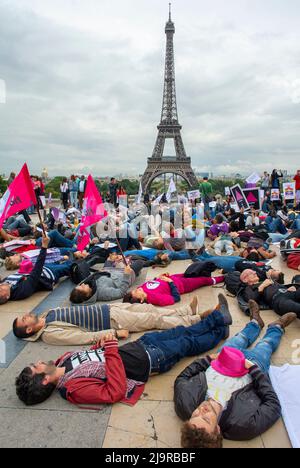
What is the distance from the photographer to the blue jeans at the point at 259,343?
3834 mm

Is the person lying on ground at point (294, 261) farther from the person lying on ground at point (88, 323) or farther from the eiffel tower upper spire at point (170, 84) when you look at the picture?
the eiffel tower upper spire at point (170, 84)

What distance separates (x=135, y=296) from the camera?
5.42 meters

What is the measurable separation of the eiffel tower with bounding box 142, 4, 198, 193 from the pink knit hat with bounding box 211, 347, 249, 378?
51945mm

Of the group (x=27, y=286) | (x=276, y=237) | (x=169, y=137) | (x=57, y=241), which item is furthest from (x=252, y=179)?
(x=169, y=137)

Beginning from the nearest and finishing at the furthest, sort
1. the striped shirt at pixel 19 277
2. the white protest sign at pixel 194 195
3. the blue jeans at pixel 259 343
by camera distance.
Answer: the blue jeans at pixel 259 343 → the striped shirt at pixel 19 277 → the white protest sign at pixel 194 195

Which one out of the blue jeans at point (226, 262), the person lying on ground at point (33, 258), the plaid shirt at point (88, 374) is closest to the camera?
the plaid shirt at point (88, 374)

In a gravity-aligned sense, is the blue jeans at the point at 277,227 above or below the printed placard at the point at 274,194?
below

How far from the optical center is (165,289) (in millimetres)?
6016

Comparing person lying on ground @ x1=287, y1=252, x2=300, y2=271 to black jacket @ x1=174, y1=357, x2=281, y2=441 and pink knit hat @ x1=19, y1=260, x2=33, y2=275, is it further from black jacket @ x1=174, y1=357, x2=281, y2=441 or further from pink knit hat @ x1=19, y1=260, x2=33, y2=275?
pink knit hat @ x1=19, y1=260, x2=33, y2=275

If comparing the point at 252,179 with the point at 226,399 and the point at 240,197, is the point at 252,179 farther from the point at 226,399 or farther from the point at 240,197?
the point at 226,399

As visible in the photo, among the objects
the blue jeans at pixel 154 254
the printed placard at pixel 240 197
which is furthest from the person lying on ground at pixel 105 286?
the printed placard at pixel 240 197

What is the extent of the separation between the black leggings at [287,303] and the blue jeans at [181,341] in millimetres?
1146

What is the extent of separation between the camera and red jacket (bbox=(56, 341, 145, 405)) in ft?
11.1
